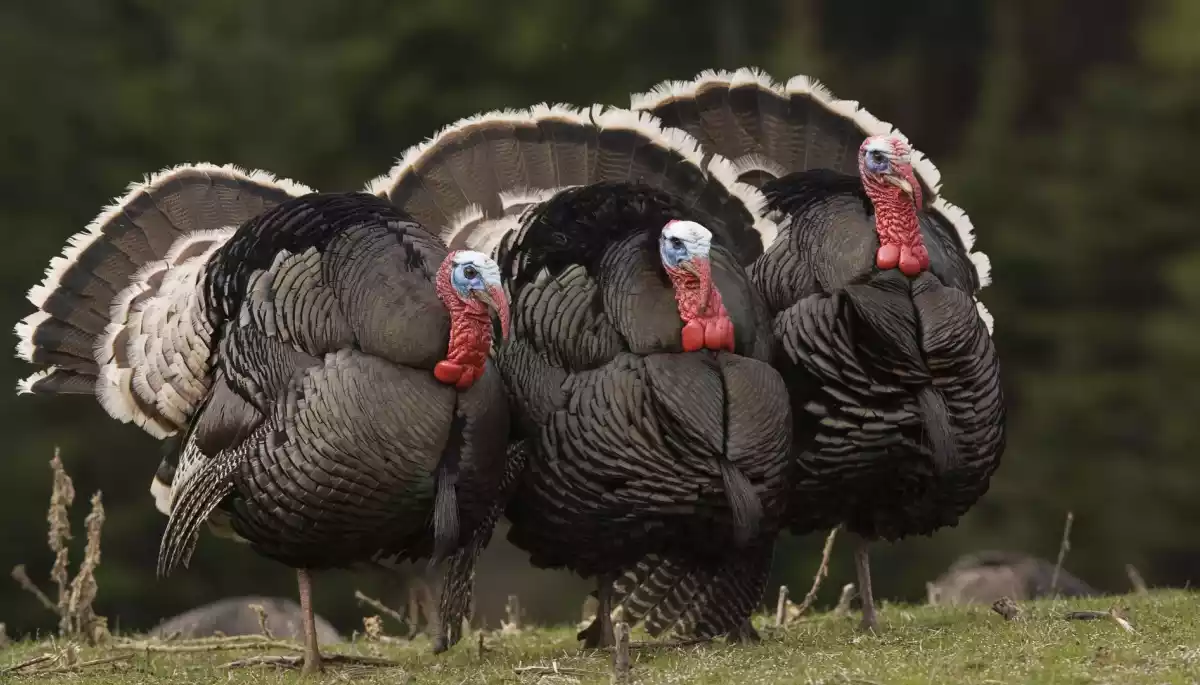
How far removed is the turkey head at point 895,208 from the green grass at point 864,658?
127 cm

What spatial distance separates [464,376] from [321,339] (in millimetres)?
482

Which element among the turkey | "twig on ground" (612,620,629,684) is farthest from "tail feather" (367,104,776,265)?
"twig on ground" (612,620,629,684)

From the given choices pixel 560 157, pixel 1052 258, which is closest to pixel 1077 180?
pixel 1052 258

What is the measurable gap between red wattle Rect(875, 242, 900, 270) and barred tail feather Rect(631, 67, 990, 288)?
91cm

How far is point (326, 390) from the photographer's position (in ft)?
20.6

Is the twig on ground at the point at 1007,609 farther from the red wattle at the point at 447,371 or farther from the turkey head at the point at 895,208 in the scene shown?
the red wattle at the point at 447,371

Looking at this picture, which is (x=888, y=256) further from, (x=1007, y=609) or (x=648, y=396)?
(x=1007, y=609)

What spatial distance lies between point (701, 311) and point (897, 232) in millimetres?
883

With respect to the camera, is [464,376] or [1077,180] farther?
[1077,180]

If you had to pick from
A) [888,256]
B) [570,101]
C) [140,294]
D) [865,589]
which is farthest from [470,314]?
[570,101]

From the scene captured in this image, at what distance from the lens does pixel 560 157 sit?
24.7 feet

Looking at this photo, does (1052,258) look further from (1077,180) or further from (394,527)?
(394,527)

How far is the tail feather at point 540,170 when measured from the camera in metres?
7.36

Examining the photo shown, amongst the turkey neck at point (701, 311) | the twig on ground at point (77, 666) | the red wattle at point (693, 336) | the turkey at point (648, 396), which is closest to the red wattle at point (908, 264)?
the turkey at point (648, 396)
